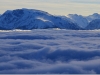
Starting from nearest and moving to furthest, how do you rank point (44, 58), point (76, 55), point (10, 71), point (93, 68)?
point (10, 71), point (93, 68), point (44, 58), point (76, 55)

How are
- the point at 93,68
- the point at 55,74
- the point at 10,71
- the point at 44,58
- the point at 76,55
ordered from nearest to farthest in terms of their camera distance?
the point at 55,74
the point at 10,71
the point at 93,68
the point at 44,58
the point at 76,55

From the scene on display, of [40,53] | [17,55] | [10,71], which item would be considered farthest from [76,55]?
[10,71]

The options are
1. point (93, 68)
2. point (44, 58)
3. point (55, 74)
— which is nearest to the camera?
point (55, 74)

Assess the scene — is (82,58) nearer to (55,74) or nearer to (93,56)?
(93,56)

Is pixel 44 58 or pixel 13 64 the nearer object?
pixel 13 64

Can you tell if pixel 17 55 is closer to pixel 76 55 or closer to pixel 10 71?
pixel 76 55

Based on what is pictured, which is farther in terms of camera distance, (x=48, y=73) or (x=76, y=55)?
(x=76, y=55)

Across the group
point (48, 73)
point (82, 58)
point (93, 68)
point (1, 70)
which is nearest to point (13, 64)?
point (1, 70)

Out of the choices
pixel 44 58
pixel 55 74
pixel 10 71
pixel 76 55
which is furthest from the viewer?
pixel 76 55

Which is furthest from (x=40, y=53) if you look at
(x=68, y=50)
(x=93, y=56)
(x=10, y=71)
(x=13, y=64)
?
(x=10, y=71)
